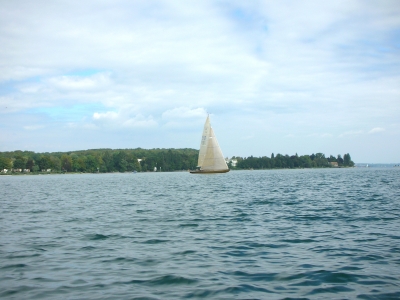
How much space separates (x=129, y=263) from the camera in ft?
40.5

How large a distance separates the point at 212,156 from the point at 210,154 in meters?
0.68

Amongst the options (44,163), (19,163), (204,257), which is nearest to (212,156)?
(204,257)

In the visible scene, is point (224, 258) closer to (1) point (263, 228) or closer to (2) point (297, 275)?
→ (2) point (297, 275)

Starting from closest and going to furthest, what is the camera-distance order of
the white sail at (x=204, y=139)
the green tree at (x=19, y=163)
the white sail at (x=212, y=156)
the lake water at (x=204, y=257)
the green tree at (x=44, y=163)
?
the lake water at (x=204, y=257) < the white sail at (x=212, y=156) < the white sail at (x=204, y=139) < the green tree at (x=19, y=163) < the green tree at (x=44, y=163)

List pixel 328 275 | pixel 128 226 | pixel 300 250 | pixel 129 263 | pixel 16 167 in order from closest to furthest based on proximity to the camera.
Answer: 1. pixel 328 275
2. pixel 129 263
3. pixel 300 250
4. pixel 128 226
5. pixel 16 167

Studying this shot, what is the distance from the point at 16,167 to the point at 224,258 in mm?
192944

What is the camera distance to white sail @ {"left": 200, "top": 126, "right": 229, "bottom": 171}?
10138 cm

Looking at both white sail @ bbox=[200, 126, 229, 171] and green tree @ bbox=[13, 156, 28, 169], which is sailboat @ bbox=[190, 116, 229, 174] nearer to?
white sail @ bbox=[200, 126, 229, 171]

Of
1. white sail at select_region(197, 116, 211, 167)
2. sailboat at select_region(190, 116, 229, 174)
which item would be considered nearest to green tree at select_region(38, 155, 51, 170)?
white sail at select_region(197, 116, 211, 167)

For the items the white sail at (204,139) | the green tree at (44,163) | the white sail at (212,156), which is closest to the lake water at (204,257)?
the white sail at (212,156)

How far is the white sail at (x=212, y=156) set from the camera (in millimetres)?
101375

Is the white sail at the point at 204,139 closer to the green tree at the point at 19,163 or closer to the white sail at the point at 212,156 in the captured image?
the white sail at the point at 212,156

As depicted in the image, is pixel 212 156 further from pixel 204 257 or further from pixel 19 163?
pixel 19 163

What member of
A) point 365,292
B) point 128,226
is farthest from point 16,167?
point 365,292
